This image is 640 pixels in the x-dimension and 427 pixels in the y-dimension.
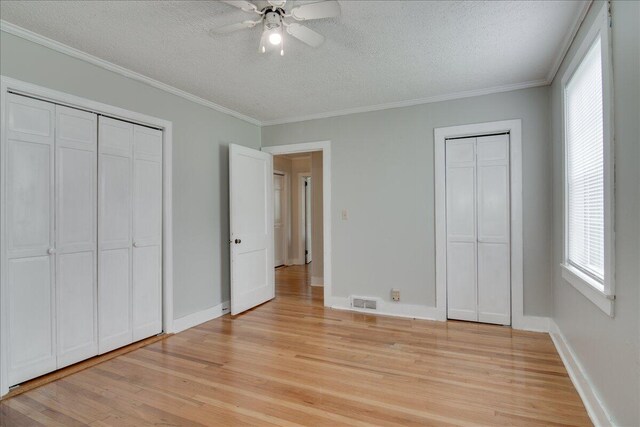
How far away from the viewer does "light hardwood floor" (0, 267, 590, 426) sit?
2.00m

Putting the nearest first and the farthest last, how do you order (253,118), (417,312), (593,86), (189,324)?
(593,86), (189,324), (417,312), (253,118)

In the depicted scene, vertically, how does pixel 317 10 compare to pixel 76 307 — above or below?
above

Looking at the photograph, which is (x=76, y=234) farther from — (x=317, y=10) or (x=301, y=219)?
(x=301, y=219)

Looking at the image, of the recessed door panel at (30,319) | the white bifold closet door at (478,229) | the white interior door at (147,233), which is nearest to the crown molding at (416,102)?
the white bifold closet door at (478,229)

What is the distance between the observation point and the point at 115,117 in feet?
9.71

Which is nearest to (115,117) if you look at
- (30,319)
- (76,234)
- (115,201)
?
(115,201)

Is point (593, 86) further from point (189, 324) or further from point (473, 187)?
point (189, 324)

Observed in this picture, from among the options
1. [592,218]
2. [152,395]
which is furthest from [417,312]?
[152,395]

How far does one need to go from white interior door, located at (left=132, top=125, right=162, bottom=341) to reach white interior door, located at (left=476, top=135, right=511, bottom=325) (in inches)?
135

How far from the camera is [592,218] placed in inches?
84.0

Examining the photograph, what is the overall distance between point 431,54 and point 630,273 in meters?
2.05

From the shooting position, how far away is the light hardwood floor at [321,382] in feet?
6.57

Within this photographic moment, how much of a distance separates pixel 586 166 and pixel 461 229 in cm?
155

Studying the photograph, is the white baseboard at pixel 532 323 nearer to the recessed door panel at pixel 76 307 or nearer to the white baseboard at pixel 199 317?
the white baseboard at pixel 199 317
